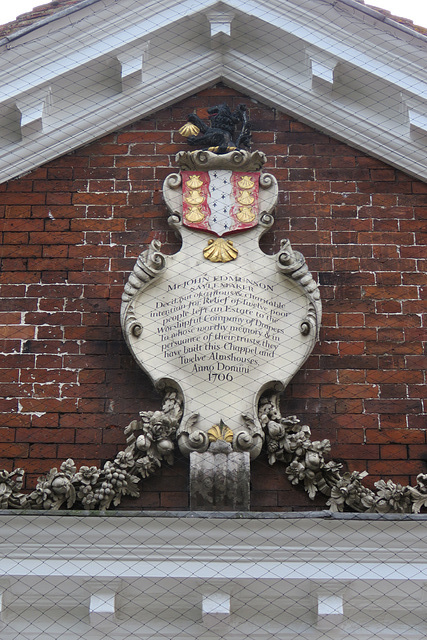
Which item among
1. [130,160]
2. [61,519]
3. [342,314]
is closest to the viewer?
[61,519]

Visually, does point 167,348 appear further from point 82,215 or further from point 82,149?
point 82,149

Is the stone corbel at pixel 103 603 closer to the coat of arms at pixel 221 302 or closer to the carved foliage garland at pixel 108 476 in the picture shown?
the carved foliage garland at pixel 108 476

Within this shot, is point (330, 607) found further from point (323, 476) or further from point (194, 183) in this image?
point (194, 183)

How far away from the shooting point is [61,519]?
18.9ft

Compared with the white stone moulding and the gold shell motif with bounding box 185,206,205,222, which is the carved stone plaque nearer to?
the gold shell motif with bounding box 185,206,205,222

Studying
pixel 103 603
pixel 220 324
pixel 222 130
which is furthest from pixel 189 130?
pixel 103 603

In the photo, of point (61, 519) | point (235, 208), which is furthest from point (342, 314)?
point (61, 519)

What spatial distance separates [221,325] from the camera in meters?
6.36

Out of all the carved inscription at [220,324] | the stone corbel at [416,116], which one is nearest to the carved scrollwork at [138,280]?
the carved inscription at [220,324]

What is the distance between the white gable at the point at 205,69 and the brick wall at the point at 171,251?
116 mm

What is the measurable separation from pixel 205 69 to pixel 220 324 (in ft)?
6.58

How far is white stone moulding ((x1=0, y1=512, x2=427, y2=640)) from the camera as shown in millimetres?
5586

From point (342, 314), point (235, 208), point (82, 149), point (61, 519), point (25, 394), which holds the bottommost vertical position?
point (61, 519)

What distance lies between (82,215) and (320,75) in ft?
5.54
